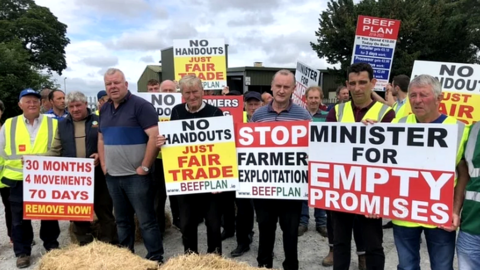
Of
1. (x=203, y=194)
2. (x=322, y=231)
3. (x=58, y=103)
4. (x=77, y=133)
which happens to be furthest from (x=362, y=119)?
(x=58, y=103)

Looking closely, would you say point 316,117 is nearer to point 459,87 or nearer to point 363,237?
point 459,87

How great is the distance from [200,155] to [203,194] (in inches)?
19.9

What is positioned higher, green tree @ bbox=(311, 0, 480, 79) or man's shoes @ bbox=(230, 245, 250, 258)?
green tree @ bbox=(311, 0, 480, 79)

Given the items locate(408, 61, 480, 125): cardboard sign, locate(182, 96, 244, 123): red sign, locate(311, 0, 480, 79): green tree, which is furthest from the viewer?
locate(311, 0, 480, 79): green tree

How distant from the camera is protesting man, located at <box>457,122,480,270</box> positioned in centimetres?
261

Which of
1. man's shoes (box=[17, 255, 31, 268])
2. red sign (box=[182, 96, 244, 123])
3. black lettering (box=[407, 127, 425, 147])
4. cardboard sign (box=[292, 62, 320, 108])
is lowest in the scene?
man's shoes (box=[17, 255, 31, 268])

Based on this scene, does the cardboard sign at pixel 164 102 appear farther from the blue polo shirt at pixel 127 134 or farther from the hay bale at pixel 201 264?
the hay bale at pixel 201 264

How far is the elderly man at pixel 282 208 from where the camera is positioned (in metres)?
3.77

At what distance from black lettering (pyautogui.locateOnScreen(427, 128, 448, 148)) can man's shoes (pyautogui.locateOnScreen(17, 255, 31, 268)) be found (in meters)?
4.95

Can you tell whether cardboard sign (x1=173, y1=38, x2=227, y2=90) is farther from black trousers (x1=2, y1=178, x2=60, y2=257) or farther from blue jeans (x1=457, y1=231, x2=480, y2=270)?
blue jeans (x1=457, y1=231, x2=480, y2=270)

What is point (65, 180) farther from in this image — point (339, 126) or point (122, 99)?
point (339, 126)

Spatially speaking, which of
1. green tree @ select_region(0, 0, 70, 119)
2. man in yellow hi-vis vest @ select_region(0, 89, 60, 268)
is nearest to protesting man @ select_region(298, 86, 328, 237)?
man in yellow hi-vis vest @ select_region(0, 89, 60, 268)

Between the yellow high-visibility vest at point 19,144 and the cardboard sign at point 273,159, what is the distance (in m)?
2.64

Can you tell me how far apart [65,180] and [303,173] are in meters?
3.07
